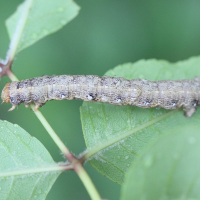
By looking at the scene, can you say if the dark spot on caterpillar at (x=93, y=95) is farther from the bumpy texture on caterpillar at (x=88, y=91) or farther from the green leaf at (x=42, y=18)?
the green leaf at (x=42, y=18)

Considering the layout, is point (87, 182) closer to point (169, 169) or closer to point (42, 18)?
point (169, 169)

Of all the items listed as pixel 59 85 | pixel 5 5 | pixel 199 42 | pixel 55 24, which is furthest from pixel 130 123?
pixel 5 5

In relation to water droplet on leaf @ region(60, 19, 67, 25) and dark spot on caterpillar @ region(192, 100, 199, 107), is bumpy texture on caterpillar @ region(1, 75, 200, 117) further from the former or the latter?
water droplet on leaf @ region(60, 19, 67, 25)

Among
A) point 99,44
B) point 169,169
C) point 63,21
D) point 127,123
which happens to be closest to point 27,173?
point 127,123

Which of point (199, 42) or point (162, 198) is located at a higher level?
point (162, 198)

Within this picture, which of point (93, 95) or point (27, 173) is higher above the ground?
point (93, 95)

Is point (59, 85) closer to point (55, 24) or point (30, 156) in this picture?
point (55, 24)

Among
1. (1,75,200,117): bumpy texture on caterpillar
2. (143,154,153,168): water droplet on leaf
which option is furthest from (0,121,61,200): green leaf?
(143,154,153,168): water droplet on leaf
